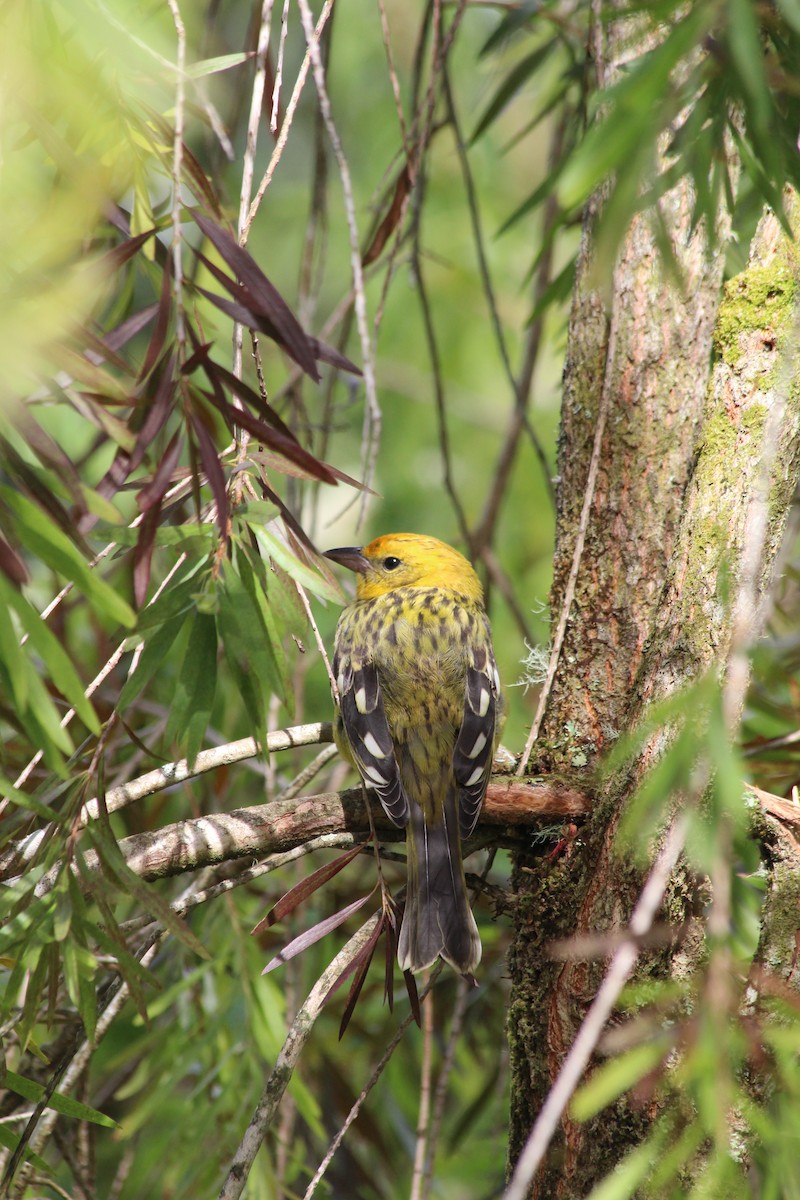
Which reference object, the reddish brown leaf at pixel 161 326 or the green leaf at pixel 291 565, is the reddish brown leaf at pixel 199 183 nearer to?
the reddish brown leaf at pixel 161 326

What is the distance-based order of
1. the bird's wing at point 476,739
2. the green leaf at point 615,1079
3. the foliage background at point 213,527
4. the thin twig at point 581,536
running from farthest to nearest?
the bird's wing at point 476,739 → the thin twig at point 581,536 → the foliage background at point 213,527 → the green leaf at point 615,1079

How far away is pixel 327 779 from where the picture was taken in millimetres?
4617

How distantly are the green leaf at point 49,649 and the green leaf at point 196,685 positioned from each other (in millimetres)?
434

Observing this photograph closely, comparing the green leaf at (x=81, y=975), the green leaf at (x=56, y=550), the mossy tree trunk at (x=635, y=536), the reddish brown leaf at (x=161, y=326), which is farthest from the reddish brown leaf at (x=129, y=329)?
the green leaf at (x=81, y=975)

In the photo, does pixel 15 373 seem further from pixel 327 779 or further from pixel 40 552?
pixel 327 779

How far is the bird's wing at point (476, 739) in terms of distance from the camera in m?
2.87

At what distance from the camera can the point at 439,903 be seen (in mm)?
3010

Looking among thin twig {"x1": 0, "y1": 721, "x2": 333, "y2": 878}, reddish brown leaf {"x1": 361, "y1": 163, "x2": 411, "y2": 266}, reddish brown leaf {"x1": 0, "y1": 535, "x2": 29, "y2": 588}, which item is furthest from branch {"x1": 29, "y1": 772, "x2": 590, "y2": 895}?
reddish brown leaf {"x1": 361, "y1": 163, "x2": 411, "y2": 266}

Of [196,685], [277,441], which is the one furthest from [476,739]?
[277,441]

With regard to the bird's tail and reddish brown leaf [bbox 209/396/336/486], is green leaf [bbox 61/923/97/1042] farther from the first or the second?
the bird's tail

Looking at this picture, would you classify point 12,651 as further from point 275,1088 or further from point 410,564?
point 410,564

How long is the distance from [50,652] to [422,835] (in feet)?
5.66

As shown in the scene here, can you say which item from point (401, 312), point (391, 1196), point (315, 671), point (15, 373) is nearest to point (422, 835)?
point (15, 373)

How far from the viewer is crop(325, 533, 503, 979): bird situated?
9.86 ft
